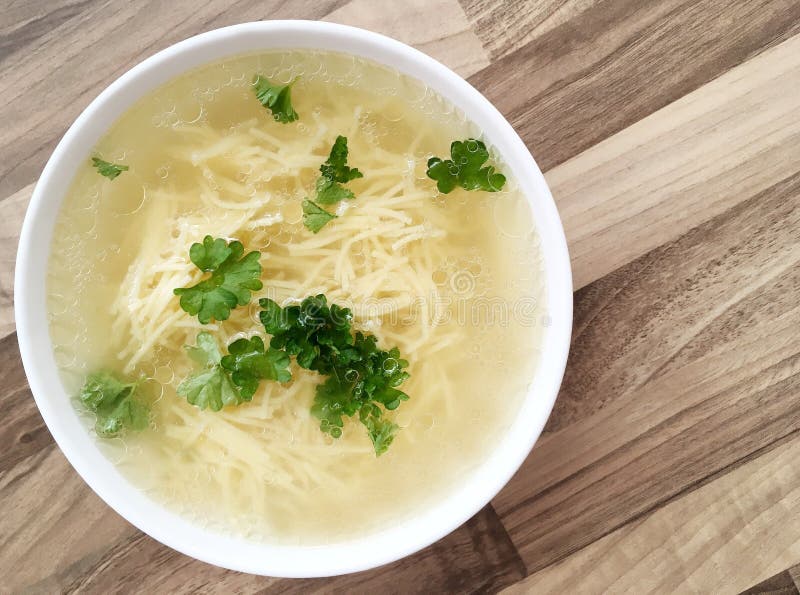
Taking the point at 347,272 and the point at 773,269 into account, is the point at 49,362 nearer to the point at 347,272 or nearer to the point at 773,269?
the point at 347,272

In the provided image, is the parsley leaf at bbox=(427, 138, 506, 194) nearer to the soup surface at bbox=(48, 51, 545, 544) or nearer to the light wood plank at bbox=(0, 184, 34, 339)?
the soup surface at bbox=(48, 51, 545, 544)

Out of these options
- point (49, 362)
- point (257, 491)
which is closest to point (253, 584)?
point (257, 491)

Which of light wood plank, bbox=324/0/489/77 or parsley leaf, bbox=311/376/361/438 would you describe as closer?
parsley leaf, bbox=311/376/361/438

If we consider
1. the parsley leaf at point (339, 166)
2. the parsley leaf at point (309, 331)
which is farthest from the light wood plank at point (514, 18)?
the parsley leaf at point (309, 331)

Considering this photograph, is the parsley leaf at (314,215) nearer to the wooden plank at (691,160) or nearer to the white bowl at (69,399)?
the white bowl at (69,399)

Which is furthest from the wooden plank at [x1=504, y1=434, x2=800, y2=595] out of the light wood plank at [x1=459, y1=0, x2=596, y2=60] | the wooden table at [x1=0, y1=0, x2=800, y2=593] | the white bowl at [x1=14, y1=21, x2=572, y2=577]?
the light wood plank at [x1=459, y1=0, x2=596, y2=60]

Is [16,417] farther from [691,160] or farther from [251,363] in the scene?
[691,160]
